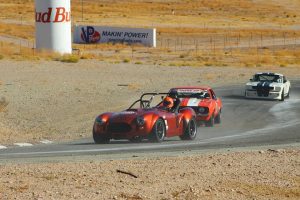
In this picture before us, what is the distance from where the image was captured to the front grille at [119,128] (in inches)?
949

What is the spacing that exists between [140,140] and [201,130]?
5.80 meters

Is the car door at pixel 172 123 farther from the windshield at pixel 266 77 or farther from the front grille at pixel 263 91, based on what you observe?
the windshield at pixel 266 77

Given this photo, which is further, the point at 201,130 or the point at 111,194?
the point at 201,130

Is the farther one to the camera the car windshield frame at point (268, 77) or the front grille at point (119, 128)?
the car windshield frame at point (268, 77)

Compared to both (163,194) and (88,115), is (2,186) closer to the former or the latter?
(163,194)

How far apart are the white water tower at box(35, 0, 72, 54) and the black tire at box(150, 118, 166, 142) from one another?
4524cm

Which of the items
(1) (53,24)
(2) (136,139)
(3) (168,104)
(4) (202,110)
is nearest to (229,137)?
(3) (168,104)

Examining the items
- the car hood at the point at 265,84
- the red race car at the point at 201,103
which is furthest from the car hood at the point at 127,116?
the car hood at the point at 265,84

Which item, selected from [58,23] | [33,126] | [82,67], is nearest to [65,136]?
[33,126]

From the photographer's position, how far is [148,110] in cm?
2464

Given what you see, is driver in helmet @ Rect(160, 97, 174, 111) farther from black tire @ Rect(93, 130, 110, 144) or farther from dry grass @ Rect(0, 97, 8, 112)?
dry grass @ Rect(0, 97, 8, 112)

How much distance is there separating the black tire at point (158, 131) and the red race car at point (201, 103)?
17.4 ft

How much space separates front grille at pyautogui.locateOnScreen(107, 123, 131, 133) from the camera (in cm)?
2411

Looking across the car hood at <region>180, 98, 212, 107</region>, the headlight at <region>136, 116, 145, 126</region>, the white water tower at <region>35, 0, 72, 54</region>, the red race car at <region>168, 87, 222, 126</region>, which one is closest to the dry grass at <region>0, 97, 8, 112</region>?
the red race car at <region>168, 87, 222, 126</region>
